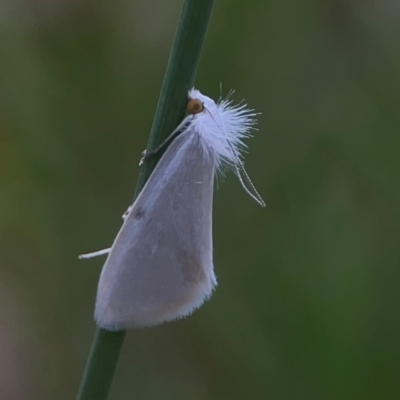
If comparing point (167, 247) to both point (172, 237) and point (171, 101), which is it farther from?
point (171, 101)

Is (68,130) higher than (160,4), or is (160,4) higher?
(160,4)

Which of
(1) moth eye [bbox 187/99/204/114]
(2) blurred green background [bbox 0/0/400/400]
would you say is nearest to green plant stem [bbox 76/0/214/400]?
(1) moth eye [bbox 187/99/204/114]

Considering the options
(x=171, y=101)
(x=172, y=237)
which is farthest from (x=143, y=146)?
(x=171, y=101)

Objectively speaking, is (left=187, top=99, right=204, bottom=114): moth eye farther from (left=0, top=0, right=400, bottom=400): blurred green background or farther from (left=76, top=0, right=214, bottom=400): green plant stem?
(left=0, top=0, right=400, bottom=400): blurred green background

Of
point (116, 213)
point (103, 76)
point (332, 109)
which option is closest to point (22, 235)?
point (116, 213)

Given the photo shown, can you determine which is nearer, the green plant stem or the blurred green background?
the green plant stem

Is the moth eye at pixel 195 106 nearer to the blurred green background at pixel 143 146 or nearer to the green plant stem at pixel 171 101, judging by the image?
the green plant stem at pixel 171 101

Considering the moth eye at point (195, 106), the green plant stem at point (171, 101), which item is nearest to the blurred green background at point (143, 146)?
the moth eye at point (195, 106)

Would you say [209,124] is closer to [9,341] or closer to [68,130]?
[68,130]
